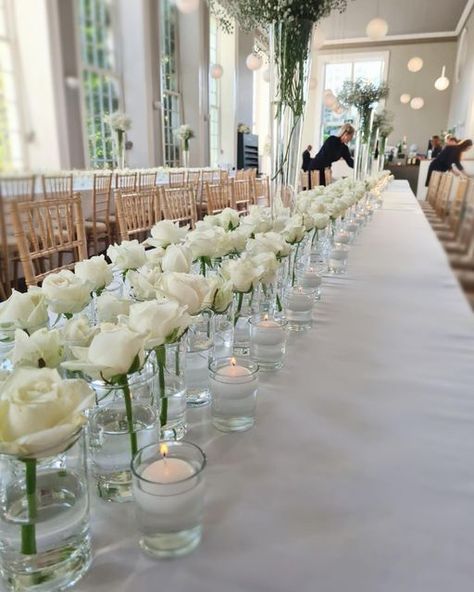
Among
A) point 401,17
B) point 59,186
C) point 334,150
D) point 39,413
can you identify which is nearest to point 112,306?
point 39,413

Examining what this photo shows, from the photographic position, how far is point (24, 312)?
23.1 inches

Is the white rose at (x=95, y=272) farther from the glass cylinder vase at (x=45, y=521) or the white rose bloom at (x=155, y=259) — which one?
the glass cylinder vase at (x=45, y=521)

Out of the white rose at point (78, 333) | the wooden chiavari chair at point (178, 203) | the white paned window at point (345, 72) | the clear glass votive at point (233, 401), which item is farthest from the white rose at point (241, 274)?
the white paned window at point (345, 72)

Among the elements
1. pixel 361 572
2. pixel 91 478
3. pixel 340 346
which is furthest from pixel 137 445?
pixel 340 346

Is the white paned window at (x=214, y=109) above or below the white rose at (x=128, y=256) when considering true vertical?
above

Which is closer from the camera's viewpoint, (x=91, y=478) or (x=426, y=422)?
(x=91, y=478)

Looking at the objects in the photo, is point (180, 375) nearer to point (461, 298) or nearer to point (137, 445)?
point (137, 445)

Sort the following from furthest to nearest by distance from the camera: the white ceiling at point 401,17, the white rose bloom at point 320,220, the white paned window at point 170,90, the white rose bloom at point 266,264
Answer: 1. the white ceiling at point 401,17
2. the white paned window at point 170,90
3. the white rose bloom at point 320,220
4. the white rose bloom at point 266,264

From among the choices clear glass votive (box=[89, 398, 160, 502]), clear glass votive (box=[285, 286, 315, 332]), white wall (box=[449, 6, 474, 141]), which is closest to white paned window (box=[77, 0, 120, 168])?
clear glass votive (box=[89, 398, 160, 502])

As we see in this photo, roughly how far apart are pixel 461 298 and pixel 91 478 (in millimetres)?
1034

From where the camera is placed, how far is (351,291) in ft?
4.16

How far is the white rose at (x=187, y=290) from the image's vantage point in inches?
21.3

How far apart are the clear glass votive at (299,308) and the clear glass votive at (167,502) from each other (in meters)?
0.57

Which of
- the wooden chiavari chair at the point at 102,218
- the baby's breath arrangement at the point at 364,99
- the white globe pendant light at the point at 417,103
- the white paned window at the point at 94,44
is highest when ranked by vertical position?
the white globe pendant light at the point at 417,103
